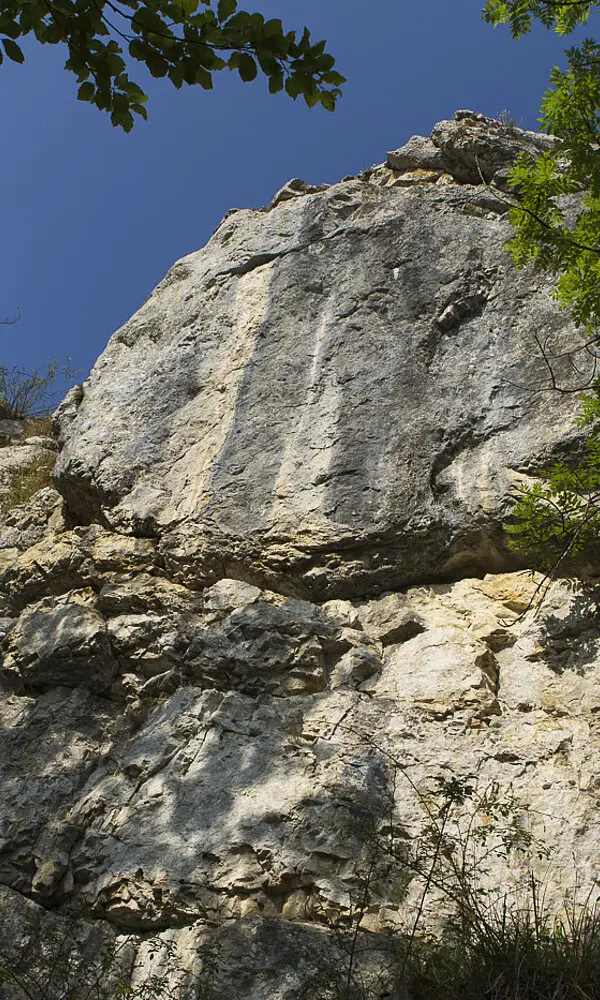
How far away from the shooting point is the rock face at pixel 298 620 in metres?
4.32

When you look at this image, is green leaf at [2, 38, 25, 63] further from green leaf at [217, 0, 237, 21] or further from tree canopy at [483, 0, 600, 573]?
tree canopy at [483, 0, 600, 573]

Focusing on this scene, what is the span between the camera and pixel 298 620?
559cm

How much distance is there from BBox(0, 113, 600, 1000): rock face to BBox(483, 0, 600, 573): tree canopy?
373 mm

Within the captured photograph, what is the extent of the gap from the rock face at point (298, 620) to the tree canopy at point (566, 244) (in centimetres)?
37

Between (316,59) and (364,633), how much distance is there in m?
3.49

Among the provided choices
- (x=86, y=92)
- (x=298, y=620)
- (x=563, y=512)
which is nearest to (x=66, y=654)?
(x=298, y=620)

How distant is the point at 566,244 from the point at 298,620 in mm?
3015

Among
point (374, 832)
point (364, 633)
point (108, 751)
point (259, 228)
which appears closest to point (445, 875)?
point (374, 832)

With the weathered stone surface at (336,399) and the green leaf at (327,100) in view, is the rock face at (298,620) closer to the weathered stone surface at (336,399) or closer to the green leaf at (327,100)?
the weathered stone surface at (336,399)

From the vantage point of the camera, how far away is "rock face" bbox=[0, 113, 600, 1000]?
4320 mm

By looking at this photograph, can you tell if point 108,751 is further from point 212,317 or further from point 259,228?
point 259,228

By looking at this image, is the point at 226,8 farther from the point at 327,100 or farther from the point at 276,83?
the point at 327,100

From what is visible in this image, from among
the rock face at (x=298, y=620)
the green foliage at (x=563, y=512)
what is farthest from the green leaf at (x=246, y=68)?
the rock face at (x=298, y=620)

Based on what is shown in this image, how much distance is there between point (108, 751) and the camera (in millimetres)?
5367
